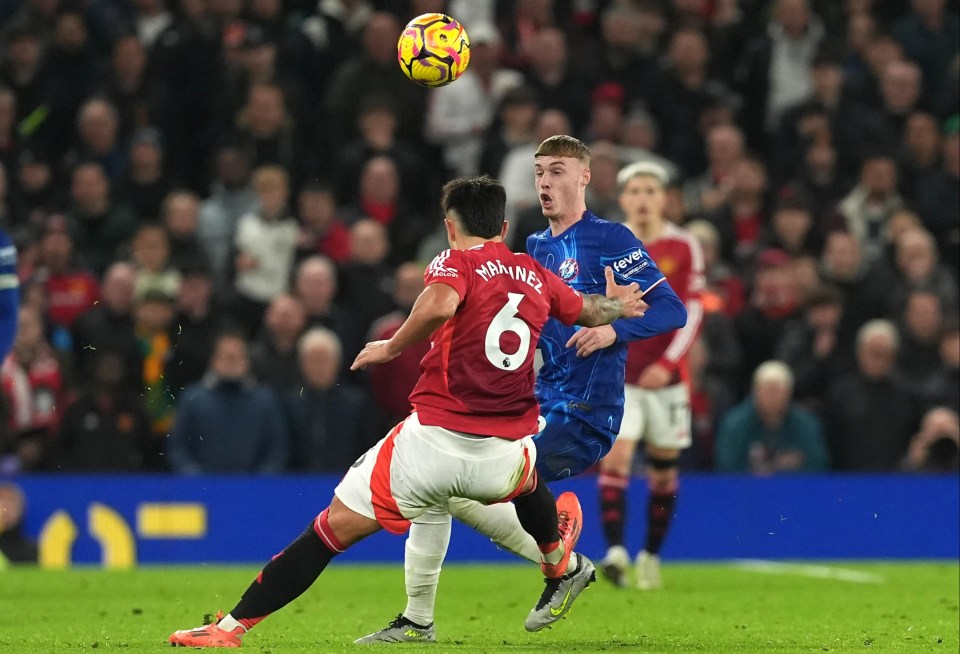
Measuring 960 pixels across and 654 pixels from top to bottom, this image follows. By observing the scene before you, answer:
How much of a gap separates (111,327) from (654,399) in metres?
4.89

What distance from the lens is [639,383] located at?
11.0 m

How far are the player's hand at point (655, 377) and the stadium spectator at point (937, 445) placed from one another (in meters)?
3.66

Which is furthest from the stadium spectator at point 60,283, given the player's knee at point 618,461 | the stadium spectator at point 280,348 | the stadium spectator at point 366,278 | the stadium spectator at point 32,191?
the player's knee at point 618,461

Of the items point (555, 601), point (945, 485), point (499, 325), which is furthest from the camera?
point (945, 485)

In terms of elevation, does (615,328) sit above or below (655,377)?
above

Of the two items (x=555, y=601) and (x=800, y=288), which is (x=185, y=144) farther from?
(x=555, y=601)

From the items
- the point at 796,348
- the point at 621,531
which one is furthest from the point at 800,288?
the point at 621,531

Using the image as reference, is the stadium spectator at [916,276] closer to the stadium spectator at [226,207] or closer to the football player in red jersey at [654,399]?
the football player in red jersey at [654,399]

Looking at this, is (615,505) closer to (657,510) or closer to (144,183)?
(657,510)

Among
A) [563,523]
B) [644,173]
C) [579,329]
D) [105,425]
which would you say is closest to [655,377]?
[644,173]

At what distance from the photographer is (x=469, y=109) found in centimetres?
1579

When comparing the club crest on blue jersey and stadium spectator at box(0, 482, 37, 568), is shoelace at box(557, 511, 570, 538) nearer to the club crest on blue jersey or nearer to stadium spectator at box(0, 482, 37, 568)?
the club crest on blue jersey

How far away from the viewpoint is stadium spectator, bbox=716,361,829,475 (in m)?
13.6

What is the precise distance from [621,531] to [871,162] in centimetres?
563
